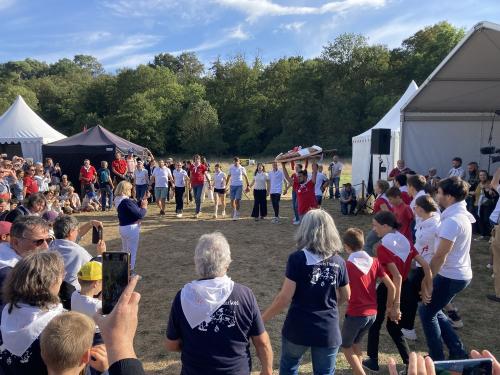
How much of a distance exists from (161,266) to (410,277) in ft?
14.7

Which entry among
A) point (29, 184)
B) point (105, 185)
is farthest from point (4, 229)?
point (105, 185)

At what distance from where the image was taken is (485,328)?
4.70 meters

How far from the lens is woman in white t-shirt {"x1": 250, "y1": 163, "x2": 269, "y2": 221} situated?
34.8ft

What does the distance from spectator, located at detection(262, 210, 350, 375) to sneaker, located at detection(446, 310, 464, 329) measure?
274 centimetres

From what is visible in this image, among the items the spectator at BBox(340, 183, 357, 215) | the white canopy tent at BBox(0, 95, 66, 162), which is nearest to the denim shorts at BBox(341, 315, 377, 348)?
the spectator at BBox(340, 183, 357, 215)

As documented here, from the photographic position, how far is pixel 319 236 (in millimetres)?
2584

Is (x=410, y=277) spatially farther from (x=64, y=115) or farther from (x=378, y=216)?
(x=64, y=115)

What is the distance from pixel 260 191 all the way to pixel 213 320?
8.82 m

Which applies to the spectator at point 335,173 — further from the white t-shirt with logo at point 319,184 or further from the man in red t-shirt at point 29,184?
the man in red t-shirt at point 29,184

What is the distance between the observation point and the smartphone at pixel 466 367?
47.4 inches

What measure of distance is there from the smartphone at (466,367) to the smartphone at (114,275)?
147 cm

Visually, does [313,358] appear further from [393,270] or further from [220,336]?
[393,270]

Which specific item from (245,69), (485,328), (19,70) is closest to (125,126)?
(245,69)

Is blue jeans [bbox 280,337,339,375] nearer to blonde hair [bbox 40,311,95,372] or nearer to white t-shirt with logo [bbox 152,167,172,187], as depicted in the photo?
blonde hair [bbox 40,311,95,372]
